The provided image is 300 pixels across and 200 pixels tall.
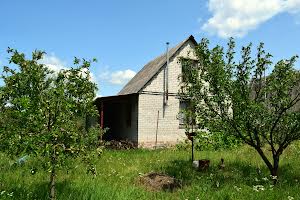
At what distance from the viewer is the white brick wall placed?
1967 cm

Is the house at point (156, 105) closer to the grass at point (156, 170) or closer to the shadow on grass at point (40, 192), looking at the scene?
the grass at point (156, 170)

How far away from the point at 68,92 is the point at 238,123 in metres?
4.74

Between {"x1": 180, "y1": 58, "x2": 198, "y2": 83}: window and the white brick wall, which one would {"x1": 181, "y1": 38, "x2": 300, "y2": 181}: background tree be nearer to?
{"x1": 180, "y1": 58, "x2": 198, "y2": 83}: window

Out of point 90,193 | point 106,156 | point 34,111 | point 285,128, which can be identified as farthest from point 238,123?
point 106,156

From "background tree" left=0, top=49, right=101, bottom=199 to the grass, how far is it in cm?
118

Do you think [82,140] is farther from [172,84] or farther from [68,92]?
[172,84]

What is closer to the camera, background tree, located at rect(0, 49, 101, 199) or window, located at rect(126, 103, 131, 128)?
background tree, located at rect(0, 49, 101, 199)

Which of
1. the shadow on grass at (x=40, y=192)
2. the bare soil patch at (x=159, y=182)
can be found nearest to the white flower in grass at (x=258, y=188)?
the bare soil patch at (x=159, y=182)

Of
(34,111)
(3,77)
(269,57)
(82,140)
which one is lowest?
(82,140)

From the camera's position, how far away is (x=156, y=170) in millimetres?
11273

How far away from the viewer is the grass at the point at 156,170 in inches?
310

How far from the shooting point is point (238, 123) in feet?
31.9

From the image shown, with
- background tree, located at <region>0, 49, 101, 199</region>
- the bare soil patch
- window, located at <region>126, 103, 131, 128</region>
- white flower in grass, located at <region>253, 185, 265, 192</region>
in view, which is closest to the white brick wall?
window, located at <region>126, 103, 131, 128</region>

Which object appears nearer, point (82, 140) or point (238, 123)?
point (82, 140)
